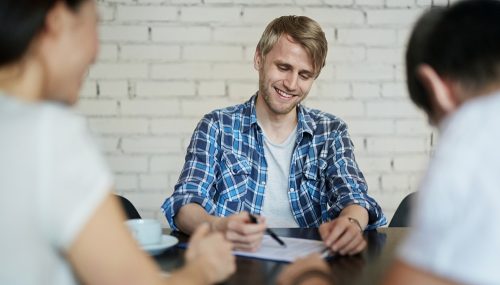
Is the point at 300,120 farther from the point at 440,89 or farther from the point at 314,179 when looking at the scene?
the point at 440,89

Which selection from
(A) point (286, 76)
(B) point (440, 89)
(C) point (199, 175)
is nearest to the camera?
(B) point (440, 89)

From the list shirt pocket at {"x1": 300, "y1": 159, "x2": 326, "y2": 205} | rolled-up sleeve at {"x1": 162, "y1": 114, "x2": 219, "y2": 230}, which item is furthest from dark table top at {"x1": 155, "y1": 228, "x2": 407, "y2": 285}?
shirt pocket at {"x1": 300, "y1": 159, "x2": 326, "y2": 205}

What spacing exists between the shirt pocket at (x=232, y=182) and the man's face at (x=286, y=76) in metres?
0.23

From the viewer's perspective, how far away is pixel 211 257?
99 centimetres

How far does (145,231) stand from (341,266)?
42 cm

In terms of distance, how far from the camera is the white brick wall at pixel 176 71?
94.3 inches

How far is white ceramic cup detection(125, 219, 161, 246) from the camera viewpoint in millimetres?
1262

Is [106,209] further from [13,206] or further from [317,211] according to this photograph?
[317,211]

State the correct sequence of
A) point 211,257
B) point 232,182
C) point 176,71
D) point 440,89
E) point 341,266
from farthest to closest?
point 176,71 → point 232,182 → point 341,266 → point 211,257 → point 440,89

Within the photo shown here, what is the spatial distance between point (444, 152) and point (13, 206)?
1.61 feet

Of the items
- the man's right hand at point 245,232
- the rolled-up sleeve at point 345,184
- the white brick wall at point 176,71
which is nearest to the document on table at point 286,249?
the man's right hand at point 245,232

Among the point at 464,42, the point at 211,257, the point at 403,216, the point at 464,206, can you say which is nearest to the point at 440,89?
the point at 464,42

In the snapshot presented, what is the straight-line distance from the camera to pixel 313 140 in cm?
191

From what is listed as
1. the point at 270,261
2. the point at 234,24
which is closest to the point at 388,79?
the point at 234,24
